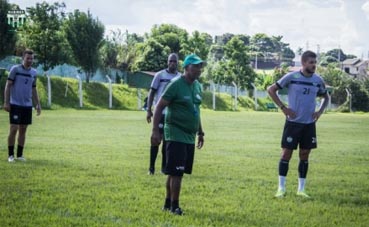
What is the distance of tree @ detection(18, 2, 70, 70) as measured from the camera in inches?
1801

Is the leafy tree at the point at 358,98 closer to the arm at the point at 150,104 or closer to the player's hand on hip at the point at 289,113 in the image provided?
the arm at the point at 150,104

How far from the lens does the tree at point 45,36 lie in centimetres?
4575

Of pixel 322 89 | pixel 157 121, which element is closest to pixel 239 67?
pixel 322 89

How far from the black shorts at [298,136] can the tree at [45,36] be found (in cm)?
3869

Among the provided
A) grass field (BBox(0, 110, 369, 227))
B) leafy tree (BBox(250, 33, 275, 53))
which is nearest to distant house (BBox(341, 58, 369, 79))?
leafy tree (BBox(250, 33, 275, 53))

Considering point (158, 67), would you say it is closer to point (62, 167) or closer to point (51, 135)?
point (51, 135)

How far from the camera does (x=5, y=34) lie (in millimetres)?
41781

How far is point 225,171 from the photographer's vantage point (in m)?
11.8

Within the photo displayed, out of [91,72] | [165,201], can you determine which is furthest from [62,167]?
[91,72]

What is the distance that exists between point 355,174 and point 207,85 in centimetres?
6019

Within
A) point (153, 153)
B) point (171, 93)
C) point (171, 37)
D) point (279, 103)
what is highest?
point (171, 37)

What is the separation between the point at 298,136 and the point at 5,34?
3637 centimetres

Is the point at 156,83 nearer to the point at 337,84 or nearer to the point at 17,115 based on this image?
the point at 17,115

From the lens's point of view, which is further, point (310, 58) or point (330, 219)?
point (310, 58)
